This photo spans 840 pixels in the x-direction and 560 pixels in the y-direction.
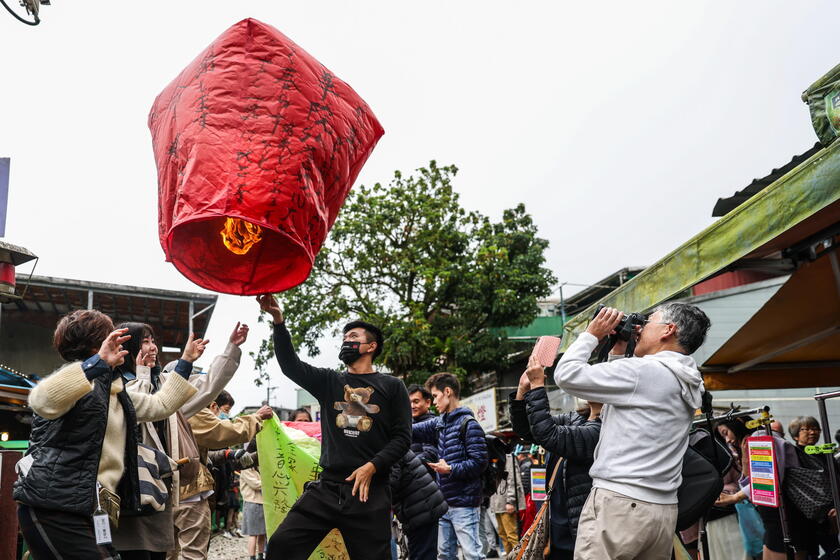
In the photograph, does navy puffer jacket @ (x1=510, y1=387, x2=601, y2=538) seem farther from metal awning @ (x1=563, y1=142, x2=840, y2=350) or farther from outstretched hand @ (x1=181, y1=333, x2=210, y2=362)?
outstretched hand @ (x1=181, y1=333, x2=210, y2=362)

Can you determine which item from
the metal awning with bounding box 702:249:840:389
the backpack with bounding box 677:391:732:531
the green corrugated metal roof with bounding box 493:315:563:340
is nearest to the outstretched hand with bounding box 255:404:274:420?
the backpack with bounding box 677:391:732:531

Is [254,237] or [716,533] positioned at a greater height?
[254,237]

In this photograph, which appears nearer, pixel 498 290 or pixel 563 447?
pixel 563 447

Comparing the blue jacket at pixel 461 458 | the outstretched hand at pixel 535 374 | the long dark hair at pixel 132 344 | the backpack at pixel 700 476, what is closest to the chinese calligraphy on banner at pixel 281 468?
the blue jacket at pixel 461 458

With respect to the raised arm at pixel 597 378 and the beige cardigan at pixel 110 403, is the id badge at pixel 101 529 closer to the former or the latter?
the beige cardigan at pixel 110 403

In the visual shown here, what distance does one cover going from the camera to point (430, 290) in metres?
24.9

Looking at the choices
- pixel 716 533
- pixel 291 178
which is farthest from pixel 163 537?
pixel 716 533

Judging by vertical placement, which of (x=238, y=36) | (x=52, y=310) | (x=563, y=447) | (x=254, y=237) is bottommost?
(x=563, y=447)

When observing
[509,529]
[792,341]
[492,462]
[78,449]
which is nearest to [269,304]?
[78,449]

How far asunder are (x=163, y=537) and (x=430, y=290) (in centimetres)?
2102

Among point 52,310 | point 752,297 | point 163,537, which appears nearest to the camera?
point 163,537

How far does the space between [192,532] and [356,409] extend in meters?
2.02

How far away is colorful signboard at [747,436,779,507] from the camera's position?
198 inches

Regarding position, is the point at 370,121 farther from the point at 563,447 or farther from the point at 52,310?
the point at 52,310
